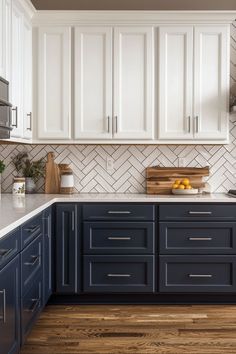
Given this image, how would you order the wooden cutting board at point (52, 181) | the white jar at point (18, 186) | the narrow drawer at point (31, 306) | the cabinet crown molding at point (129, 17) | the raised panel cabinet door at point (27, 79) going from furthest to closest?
the wooden cutting board at point (52, 181), the cabinet crown molding at point (129, 17), the white jar at point (18, 186), the raised panel cabinet door at point (27, 79), the narrow drawer at point (31, 306)

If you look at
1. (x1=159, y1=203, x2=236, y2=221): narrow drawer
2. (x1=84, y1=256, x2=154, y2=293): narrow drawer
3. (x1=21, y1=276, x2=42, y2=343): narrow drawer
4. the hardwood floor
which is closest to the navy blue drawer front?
(x1=21, y1=276, x2=42, y2=343): narrow drawer

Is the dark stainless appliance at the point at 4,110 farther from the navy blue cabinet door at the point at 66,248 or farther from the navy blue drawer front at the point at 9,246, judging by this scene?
the navy blue cabinet door at the point at 66,248

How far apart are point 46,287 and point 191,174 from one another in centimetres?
165

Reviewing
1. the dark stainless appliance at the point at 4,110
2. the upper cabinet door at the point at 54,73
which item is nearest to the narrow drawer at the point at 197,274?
the upper cabinet door at the point at 54,73

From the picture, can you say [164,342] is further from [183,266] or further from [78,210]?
[78,210]

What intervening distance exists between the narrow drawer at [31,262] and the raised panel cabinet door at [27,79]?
1017 millimetres

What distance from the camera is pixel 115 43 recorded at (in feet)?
13.5

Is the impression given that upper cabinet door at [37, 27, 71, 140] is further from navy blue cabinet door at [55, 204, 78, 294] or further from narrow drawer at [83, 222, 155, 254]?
narrow drawer at [83, 222, 155, 254]

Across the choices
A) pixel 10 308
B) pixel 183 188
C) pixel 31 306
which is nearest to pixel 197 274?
pixel 183 188

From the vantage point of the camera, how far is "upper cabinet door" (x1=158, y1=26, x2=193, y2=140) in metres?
4.11

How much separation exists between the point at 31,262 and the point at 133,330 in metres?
0.90

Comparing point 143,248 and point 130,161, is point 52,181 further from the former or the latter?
point 143,248

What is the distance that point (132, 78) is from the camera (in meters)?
4.12

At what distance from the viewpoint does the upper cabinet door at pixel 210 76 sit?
412 centimetres
